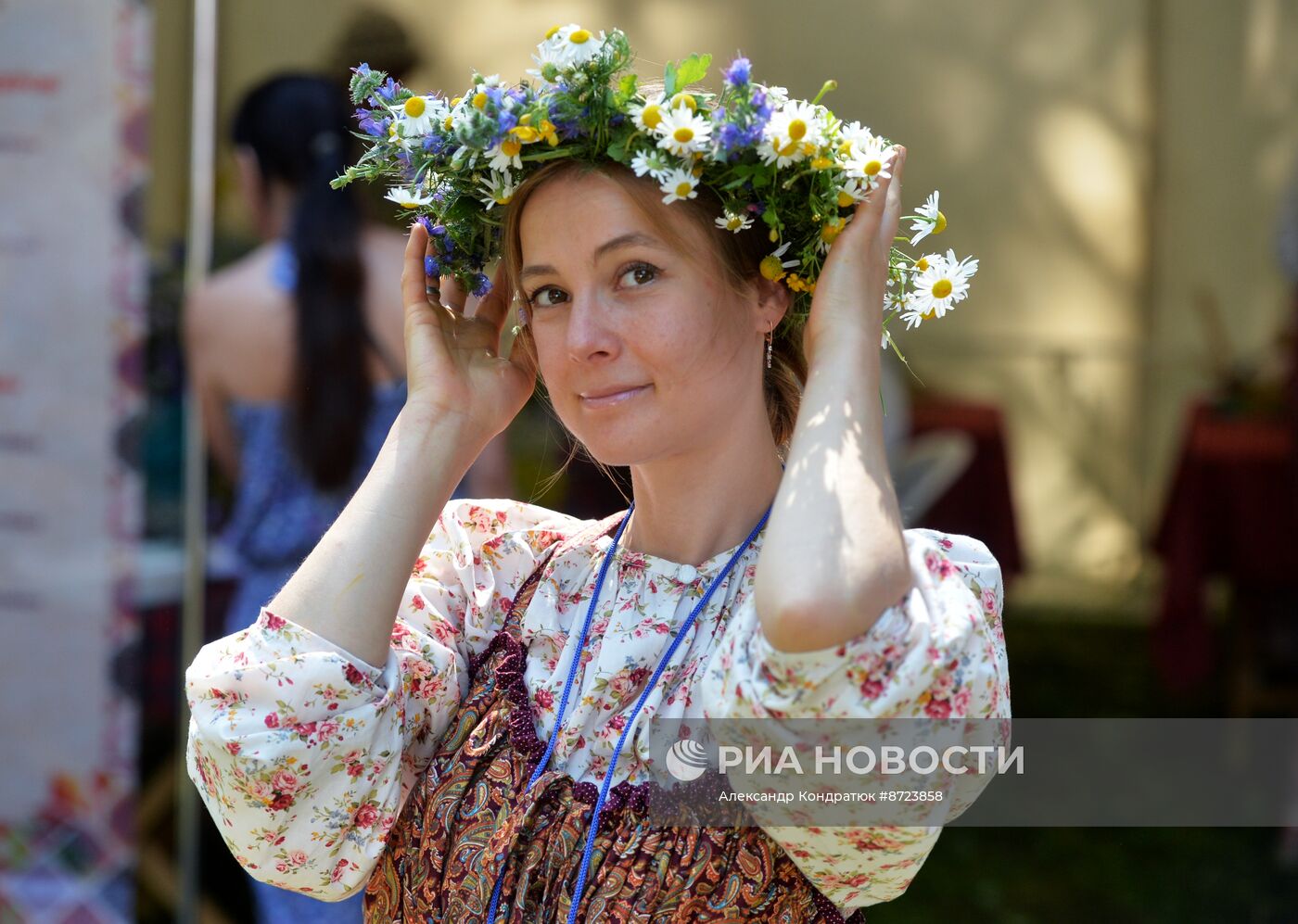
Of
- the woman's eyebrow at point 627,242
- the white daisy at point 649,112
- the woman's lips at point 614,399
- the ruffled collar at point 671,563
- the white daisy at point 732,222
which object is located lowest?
the ruffled collar at point 671,563

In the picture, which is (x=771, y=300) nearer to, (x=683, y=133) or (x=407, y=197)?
(x=683, y=133)

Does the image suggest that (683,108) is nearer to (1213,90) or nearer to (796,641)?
(796,641)

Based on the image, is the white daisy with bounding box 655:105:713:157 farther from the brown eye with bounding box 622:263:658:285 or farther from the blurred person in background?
the blurred person in background

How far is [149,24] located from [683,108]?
225 cm

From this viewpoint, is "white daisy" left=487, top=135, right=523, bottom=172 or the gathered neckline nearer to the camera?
"white daisy" left=487, top=135, right=523, bottom=172

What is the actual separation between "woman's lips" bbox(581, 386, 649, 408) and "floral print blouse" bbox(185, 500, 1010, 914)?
0.79 ft

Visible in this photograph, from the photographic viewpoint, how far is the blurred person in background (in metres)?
3.51

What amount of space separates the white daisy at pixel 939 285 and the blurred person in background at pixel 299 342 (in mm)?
1902

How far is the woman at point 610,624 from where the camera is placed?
1.52 m

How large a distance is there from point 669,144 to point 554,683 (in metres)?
0.67

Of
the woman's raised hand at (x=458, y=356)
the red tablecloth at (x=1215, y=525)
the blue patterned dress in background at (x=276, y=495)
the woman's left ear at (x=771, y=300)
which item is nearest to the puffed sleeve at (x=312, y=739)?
the woman's raised hand at (x=458, y=356)

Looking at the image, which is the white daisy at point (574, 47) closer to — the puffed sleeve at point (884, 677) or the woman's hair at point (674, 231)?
the woman's hair at point (674, 231)

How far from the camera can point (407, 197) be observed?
5.94 ft

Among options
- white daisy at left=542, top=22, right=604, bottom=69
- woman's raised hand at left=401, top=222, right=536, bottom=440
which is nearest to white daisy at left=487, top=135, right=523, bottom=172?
white daisy at left=542, top=22, right=604, bottom=69
